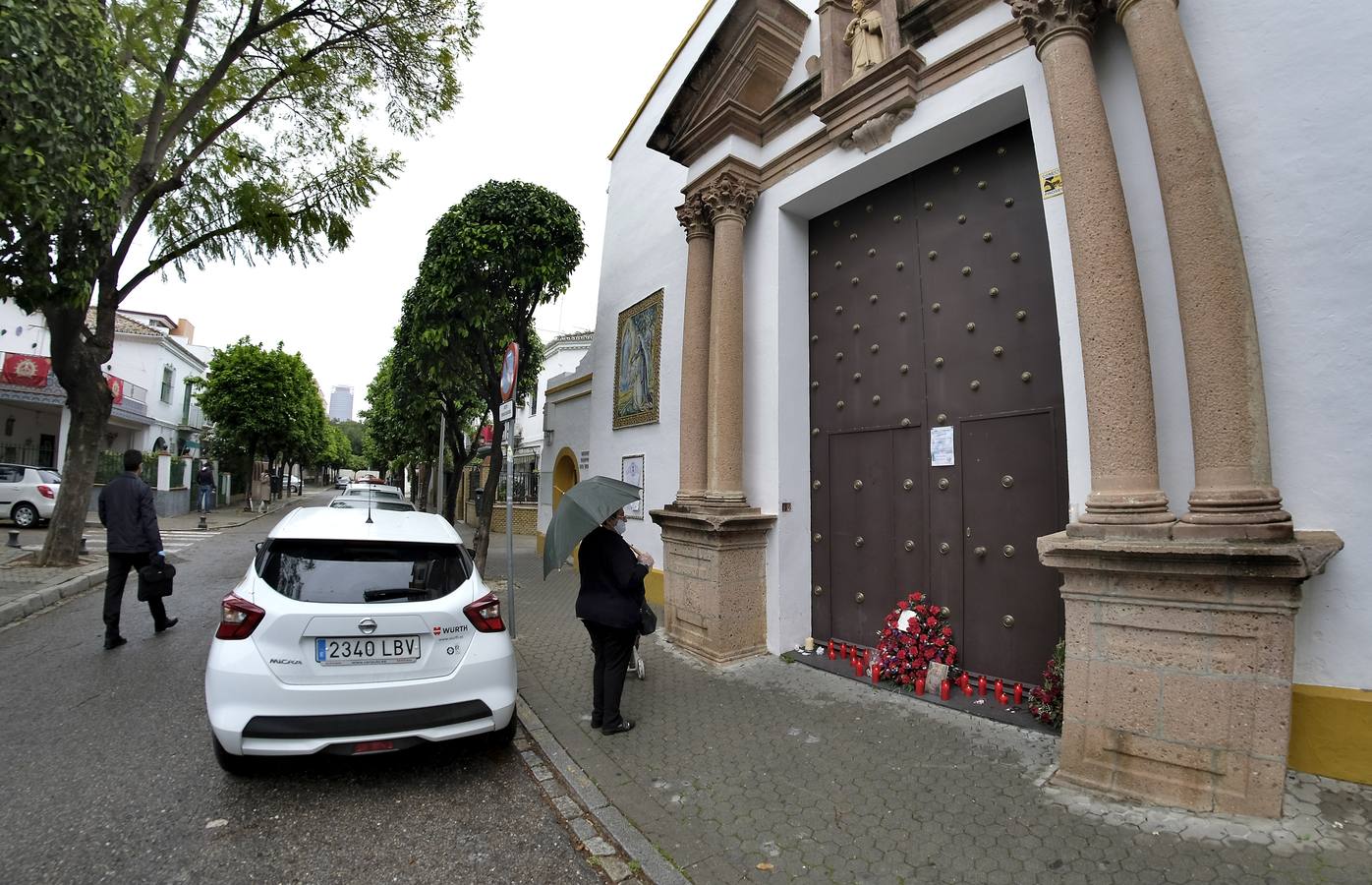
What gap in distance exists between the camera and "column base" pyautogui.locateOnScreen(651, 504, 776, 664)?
5621mm

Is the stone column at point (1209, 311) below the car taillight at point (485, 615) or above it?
above

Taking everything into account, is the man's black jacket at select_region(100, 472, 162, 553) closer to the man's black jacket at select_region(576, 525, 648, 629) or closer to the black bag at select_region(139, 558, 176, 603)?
the black bag at select_region(139, 558, 176, 603)

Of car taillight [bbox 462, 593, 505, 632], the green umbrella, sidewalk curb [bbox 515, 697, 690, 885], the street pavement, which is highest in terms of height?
the green umbrella

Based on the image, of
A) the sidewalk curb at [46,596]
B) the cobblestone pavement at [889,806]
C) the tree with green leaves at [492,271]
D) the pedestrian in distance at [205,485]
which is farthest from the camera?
the pedestrian in distance at [205,485]

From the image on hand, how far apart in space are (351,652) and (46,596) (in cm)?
802

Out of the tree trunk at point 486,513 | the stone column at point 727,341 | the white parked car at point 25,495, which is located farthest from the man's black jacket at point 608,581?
the white parked car at point 25,495

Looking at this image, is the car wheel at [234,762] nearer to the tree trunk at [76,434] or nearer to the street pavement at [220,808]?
the street pavement at [220,808]

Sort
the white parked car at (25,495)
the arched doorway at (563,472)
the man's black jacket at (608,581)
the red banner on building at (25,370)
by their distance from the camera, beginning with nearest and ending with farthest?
the man's black jacket at (608,581) < the arched doorway at (563,472) < the white parked car at (25,495) < the red banner on building at (25,370)

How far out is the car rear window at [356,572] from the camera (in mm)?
3338

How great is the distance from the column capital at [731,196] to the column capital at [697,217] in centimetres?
20

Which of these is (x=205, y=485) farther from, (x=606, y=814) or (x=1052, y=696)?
(x=1052, y=696)

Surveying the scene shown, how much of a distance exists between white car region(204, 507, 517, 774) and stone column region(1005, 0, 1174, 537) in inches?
141

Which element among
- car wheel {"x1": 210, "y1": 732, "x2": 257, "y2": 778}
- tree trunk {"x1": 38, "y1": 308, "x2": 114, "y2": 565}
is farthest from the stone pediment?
tree trunk {"x1": 38, "y1": 308, "x2": 114, "y2": 565}

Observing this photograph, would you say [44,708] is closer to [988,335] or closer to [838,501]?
[838,501]
